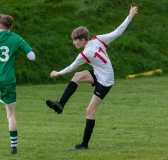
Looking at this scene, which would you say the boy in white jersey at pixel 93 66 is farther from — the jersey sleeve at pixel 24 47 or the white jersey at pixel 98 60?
the jersey sleeve at pixel 24 47

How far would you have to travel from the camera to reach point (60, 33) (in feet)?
79.2

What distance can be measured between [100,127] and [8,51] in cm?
331

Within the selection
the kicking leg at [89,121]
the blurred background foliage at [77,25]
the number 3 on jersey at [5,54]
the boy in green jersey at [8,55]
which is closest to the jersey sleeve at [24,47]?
the boy in green jersey at [8,55]

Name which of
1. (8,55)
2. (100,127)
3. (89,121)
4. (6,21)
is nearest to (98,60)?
(89,121)

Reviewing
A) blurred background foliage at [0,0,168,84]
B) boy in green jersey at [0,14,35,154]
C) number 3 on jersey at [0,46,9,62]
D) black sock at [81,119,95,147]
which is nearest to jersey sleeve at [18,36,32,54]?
boy in green jersey at [0,14,35,154]

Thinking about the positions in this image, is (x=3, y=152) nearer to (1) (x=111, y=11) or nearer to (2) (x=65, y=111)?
(2) (x=65, y=111)

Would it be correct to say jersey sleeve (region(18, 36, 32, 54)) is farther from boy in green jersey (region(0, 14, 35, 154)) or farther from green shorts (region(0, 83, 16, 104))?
green shorts (region(0, 83, 16, 104))

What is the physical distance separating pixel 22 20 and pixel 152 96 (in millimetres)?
9623

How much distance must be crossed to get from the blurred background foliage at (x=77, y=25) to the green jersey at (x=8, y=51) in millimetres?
12771

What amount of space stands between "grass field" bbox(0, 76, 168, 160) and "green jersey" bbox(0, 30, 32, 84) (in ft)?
3.46

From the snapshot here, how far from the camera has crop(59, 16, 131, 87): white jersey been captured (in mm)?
8273

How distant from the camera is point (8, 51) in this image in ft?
26.2

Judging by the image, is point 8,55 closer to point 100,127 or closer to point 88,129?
point 88,129

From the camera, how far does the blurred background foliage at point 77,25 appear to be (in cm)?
2212
